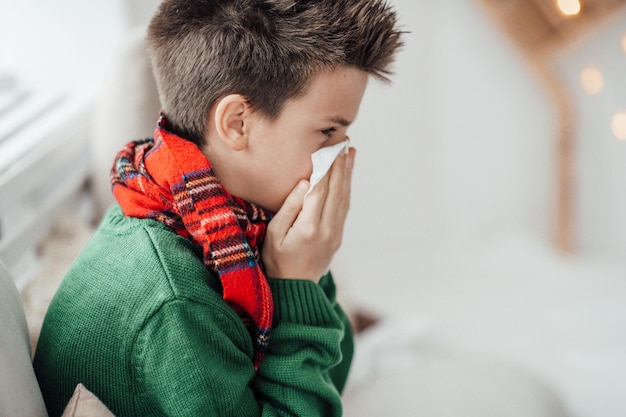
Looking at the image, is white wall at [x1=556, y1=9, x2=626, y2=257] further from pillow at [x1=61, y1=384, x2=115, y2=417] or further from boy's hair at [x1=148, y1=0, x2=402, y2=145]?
pillow at [x1=61, y1=384, x2=115, y2=417]

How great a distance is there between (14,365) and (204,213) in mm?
269

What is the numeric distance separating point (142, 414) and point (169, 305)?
0.49 ft

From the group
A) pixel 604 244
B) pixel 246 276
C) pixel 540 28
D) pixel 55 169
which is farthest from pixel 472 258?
pixel 246 276

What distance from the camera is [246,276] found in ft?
2.54

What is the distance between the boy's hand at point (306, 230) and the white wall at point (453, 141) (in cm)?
132

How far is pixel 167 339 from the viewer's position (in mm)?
698

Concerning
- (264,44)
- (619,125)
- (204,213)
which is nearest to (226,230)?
(204,213)

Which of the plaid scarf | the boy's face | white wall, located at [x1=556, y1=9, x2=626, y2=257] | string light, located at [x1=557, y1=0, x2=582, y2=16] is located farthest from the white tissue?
white wall, located at [x1=556, y1=9, x2=626, y2=257]

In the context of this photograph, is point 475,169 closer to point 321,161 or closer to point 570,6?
point 570,6

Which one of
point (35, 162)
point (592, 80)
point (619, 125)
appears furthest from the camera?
point (592, 80)

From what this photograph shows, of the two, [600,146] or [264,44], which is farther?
[600,146]

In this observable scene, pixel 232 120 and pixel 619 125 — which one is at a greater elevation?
pixel 232 120

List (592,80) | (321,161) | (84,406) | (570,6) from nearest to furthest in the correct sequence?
(84,406)
(321,161)
(570,6)
(592,80)

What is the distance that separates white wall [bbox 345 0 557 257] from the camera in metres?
2.24
